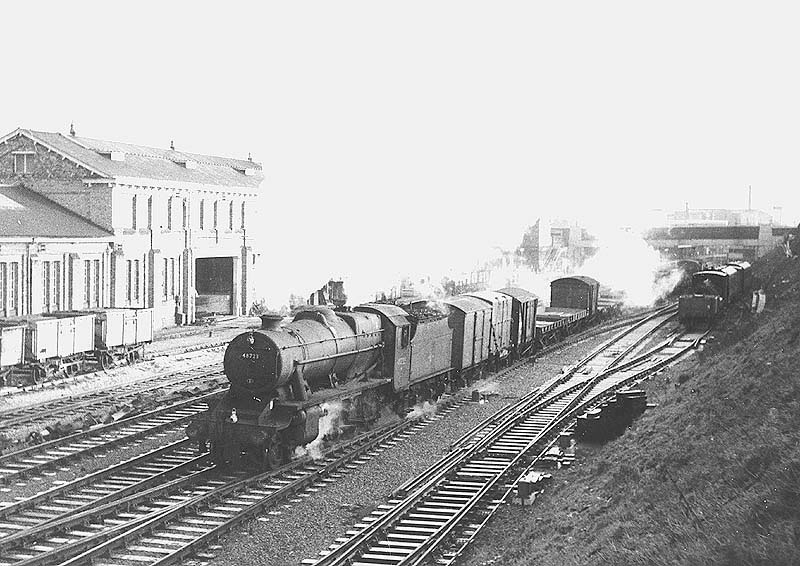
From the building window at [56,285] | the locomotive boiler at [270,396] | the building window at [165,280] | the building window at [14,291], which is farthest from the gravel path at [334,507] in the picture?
the building window at [165,280]

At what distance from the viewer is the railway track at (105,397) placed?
22.7 metres

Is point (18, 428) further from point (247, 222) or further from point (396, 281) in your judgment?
point (247, 222)

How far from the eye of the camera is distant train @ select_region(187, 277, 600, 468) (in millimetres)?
17469

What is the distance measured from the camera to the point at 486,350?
2967 cm

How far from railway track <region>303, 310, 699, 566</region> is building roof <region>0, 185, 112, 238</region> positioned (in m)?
21.4

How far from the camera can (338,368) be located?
19.9 metres

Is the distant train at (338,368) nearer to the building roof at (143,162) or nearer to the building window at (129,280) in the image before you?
the building window at (129,280)

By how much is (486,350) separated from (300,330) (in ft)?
39.9

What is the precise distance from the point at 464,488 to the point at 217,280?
1464 inches

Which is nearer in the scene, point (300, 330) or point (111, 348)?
point (300, 330)

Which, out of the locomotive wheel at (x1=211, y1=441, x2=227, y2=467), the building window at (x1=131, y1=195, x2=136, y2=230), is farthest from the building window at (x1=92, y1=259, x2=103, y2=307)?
the locomotive wheel at (x1=211, y1=441, x2=227, y2=467)

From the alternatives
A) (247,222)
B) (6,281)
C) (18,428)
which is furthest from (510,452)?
(247,222)

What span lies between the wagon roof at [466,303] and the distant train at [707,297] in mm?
18134

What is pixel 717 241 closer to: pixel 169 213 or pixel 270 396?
pixel 169 213
